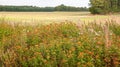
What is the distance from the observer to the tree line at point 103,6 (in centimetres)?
7656

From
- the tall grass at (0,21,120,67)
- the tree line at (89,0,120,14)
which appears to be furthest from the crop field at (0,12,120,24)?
the tree line at (89,0,120,14)

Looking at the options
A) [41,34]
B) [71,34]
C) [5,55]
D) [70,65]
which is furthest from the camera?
[71,34]

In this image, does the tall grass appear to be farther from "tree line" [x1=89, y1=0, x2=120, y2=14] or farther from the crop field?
"tree line" [x1=89, y1=0, x2=120, y2=14]

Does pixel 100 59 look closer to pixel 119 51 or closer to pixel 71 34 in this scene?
pixel 119 51

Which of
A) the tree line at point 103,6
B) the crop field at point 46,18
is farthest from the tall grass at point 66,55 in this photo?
the tree line at point 103,6

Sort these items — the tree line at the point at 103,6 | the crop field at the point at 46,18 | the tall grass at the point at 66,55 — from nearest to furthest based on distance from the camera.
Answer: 1. the tall grass at the point at 66,55
2. the crop field at the point at 46,18
3. the tree line at the point at 103,6

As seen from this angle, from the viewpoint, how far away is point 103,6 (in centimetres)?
7888

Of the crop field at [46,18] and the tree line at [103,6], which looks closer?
the crop field at [46,18]

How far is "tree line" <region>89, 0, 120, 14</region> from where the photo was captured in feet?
251

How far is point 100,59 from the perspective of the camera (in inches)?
277

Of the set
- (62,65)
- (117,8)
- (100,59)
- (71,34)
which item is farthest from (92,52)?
(117,8)

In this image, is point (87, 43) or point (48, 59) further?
point (87, 43)

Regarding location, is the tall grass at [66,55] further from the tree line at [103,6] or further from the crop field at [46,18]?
the tree line at [103,6]

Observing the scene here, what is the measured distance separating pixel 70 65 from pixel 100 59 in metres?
0.64
